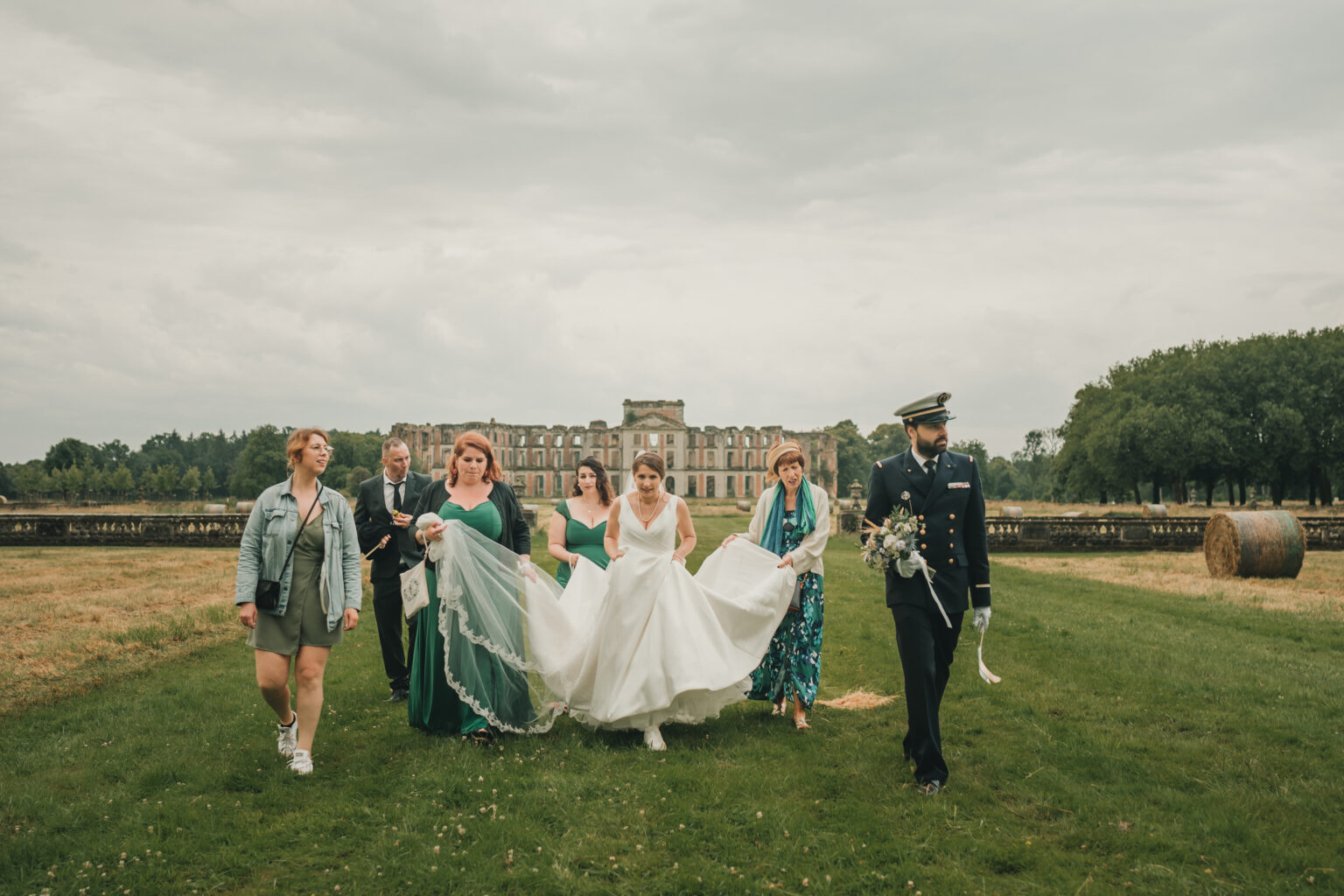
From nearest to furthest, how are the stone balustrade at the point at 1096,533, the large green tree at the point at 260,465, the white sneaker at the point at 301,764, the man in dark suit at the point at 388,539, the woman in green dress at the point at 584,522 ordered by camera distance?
the white sneaker at the point at 301,764 < the woman in green dress at the point at 584,522 < the man in dark suit at the point at 388,539 < the stone balustrade at the point at 1096,533 < the large green tree at the point at 260,465

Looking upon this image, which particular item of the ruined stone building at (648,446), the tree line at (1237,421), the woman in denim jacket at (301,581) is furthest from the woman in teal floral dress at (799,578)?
the ruined stone building at (648,446)

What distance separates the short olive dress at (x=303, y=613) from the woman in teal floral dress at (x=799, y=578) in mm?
3589

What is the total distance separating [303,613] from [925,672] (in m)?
4.65

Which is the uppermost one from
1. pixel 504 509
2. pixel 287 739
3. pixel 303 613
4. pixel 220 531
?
pixel 504 509

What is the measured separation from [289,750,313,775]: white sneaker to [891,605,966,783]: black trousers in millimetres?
4496

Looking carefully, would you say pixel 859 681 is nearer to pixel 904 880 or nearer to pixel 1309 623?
pixel 904 880

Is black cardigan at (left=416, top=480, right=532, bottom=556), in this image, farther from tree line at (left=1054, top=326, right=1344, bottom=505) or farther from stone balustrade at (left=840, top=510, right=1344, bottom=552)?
tree line at (left=1054, top=326, right=1344, bottom=505)

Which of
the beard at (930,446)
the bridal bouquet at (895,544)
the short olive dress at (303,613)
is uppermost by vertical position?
the beard at (930,446)

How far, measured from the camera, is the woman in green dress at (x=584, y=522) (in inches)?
314

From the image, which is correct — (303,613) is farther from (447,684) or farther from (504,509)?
(504,509)

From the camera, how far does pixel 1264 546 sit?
680 inches

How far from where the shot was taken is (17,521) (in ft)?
89.6

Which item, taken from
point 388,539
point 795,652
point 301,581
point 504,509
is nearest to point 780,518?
point 795,652

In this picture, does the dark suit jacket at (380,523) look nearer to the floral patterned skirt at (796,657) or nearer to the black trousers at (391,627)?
the black trousers at (391,627)
